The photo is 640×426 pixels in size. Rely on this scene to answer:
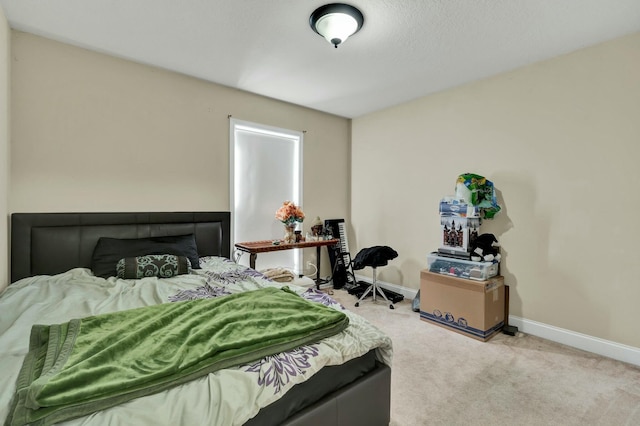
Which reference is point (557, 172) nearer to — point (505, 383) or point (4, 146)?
point (505, 383)

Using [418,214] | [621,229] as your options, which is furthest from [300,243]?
[621,229]

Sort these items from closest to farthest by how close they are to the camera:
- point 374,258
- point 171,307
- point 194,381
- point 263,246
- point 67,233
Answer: point 194,381
point 171,307
point 67,233
point 263,246
point 374,258

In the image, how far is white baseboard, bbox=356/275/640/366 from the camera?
233 cm

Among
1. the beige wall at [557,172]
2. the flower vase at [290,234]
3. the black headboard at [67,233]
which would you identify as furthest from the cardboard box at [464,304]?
the black headboard at [67,233]

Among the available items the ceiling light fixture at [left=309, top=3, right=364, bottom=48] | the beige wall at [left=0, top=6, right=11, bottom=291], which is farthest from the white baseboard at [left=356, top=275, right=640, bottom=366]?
the beige wall at [left=0, top=6, right=11, bottom=291]

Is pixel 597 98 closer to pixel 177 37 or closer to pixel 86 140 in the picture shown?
pixel 177 37

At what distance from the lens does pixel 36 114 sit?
245cm

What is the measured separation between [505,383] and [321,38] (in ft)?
9.42

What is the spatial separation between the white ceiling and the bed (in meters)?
1.51

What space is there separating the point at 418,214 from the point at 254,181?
2.09 meters

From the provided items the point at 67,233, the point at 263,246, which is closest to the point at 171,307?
the point at 67,233

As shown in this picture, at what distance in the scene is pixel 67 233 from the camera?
2537mm

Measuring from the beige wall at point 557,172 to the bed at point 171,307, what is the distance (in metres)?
2.15

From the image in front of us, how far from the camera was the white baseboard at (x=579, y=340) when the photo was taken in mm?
2334
